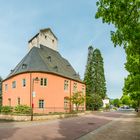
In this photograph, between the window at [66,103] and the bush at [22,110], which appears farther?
the window at [66,103]

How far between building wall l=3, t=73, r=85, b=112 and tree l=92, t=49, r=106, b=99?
97.2ft

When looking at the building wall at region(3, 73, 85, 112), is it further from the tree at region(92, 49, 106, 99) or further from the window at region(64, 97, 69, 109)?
the tree at region(92, 49, 106, 99)

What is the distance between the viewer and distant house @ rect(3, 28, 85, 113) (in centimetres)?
4481

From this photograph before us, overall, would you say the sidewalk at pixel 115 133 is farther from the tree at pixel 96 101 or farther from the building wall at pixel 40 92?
the tree at pixel 96 101

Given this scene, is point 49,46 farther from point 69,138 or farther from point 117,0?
point 117,0

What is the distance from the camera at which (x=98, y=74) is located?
3172 inches

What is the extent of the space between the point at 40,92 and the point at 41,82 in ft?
5.43

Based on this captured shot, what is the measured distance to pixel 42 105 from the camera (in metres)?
45.1

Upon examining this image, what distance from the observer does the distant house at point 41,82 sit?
147 ft

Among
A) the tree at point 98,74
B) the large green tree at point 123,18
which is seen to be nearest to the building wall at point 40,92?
the tree at point 98,74

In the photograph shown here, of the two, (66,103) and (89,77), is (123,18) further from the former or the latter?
(89,77)

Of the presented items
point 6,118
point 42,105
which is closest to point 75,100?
point 42,105

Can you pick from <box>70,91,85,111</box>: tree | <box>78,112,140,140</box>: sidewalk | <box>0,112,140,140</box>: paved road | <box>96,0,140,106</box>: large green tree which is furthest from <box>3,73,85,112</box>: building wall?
<box>96,0,140,106</box>: large green tree

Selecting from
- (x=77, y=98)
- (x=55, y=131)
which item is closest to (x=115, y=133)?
(x=55, y=131)
